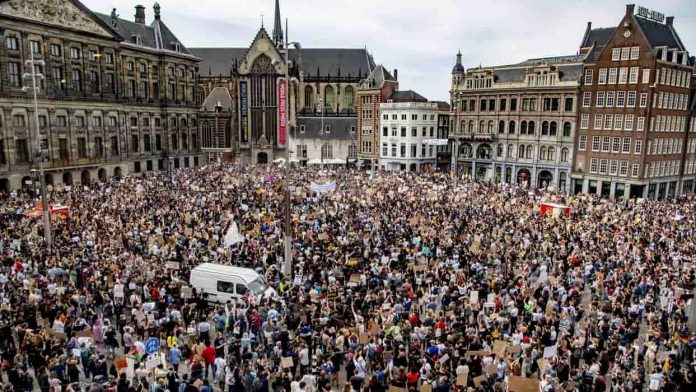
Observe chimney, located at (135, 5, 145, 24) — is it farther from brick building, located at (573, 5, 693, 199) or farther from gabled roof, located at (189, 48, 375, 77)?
brick building, located at (573, 5, 693, 199)

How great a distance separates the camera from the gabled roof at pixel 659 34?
187 feet

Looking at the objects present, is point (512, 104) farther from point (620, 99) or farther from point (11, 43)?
point (11, 43)

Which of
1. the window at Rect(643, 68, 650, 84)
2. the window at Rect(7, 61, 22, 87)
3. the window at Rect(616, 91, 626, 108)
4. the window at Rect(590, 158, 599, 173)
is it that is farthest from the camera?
the window at Rect(590, 158, 599, 173)

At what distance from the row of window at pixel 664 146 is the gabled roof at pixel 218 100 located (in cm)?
7070

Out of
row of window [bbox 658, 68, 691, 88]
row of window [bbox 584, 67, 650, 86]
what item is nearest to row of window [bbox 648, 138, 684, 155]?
row of window [bbox 658, 68, 691, 88]

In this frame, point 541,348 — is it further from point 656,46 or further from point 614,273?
point 656,46

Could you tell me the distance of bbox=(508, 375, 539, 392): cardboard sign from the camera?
14.1 metres

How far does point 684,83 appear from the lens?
6069 centimetres

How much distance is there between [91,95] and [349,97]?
5257cm

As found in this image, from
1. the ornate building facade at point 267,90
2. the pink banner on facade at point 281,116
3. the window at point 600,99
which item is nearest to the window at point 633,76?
the window at point 600,99

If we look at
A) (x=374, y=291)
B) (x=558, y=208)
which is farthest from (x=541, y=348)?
(x=558, y=208)

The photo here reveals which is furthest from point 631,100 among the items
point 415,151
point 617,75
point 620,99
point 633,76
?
point 415,151

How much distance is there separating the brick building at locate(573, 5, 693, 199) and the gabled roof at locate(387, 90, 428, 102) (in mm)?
25156

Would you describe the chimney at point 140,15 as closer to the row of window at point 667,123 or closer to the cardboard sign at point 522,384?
the row of window at point 667,123
